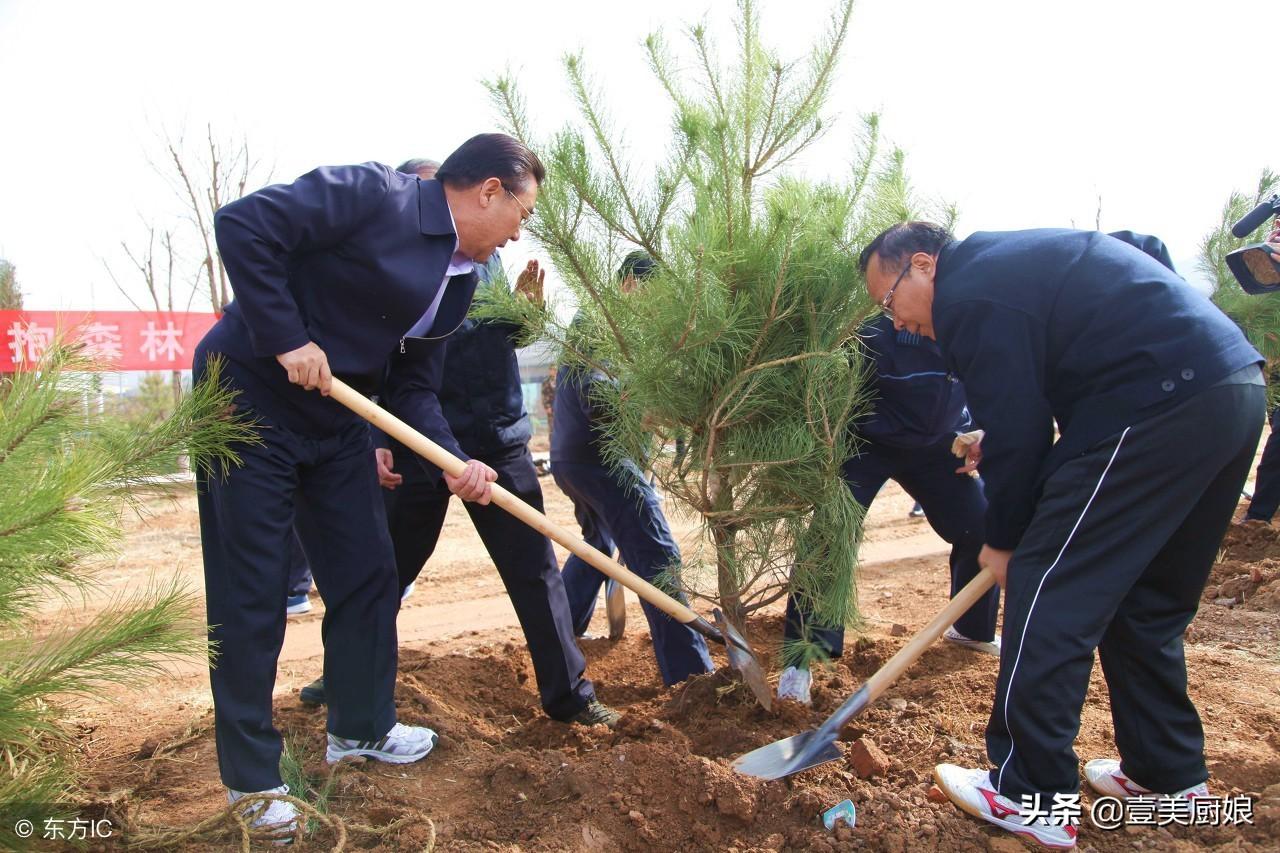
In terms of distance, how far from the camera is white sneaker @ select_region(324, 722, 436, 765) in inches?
107

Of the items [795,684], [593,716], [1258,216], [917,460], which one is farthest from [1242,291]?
[593,716]

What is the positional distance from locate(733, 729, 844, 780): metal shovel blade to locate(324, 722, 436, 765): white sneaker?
0.97m

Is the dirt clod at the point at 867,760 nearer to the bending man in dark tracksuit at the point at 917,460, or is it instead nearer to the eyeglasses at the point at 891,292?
the bending man in dark tracksuit at the point at 917,460

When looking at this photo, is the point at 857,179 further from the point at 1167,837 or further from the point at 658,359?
the point at 1167,837

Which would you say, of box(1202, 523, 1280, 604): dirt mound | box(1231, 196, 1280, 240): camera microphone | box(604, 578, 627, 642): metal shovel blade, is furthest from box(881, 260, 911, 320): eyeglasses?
box(1202, 523, 1280, 604): dirt mound

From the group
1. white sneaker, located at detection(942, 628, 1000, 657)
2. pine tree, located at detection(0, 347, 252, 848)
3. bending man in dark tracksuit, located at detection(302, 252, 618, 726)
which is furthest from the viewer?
white sneaker, located at detection(942, 628, 1000, 657)

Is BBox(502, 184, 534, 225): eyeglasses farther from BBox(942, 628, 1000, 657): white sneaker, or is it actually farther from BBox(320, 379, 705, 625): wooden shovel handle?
BBox(942, 628, 1000, 657): white sneaker

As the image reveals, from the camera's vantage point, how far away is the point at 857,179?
3043 mm


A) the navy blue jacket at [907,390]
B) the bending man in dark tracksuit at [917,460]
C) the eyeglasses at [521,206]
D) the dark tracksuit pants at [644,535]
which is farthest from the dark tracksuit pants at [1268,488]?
the eyeglasses at [521,206]

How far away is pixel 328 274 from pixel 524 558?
1.15m

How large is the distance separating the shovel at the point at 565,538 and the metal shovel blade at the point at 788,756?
1.02 feet

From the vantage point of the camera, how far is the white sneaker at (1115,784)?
2328 mm

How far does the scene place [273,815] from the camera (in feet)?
7.46

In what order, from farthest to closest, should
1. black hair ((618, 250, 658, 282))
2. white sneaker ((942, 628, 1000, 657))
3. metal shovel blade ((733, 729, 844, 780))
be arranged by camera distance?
1. white sneaker ((942, 628, 1000, 657))
2. black hair ((618, 250, 658, 282))
3. metal shovel blade ((733, 729, 844, 780))
